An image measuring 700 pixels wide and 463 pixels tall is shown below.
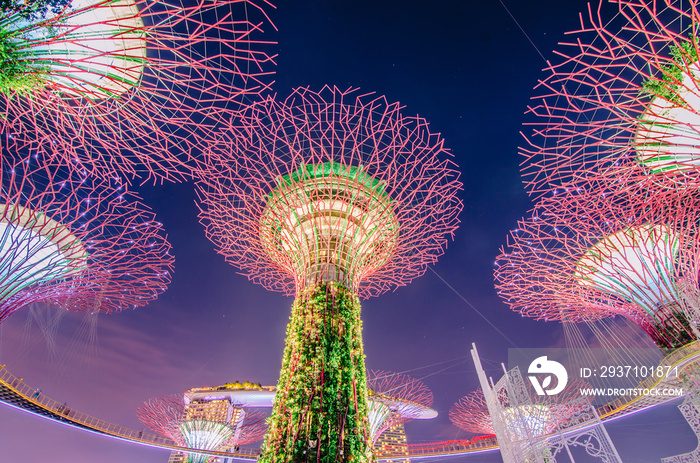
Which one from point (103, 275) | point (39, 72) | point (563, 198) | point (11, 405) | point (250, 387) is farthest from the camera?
point (250, 387)

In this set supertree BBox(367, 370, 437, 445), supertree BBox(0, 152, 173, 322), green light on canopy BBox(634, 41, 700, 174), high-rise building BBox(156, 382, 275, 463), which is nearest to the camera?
green light on canopy BBox(634, 41, 700, 174)

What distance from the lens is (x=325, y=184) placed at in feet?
41.8

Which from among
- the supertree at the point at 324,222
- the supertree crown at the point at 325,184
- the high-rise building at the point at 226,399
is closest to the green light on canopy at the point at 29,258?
the supertree crown at the point at 325,184

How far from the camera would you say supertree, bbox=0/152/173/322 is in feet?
41.6

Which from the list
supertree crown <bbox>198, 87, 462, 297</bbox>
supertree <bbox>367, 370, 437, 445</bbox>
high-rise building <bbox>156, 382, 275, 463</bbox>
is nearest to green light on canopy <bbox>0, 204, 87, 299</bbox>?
supertree crown <bbox>198, 87, 462, 297</bbox>

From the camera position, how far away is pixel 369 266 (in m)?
13.9

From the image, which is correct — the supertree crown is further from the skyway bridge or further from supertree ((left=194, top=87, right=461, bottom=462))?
the skyway bridge

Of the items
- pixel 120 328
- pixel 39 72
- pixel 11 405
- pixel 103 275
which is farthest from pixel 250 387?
pixel 39 72

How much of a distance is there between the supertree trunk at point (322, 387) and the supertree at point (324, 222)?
0.10 ft

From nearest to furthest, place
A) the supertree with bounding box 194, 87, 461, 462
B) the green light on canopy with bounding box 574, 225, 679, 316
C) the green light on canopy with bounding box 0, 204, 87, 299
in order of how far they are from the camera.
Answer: the supertree with bounding box 194, 87, 461, 462 → the green light on canopy with bounding box 0, 204, 87, 299 → the green light on canopy with bounding box 574, 225, 679, 316

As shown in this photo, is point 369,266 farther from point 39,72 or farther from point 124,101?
point 39,72

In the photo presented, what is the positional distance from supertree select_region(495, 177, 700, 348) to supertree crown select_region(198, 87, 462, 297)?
14.1 feet

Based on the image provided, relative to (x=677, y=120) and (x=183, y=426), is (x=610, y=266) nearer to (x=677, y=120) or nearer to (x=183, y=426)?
(x=677, y=120)

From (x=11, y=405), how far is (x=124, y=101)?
25.8m
